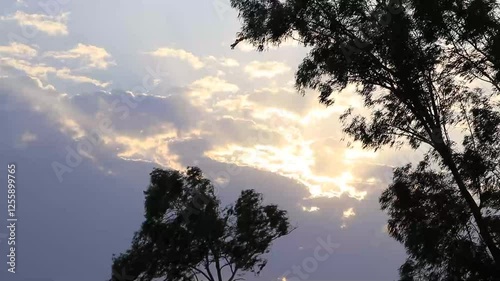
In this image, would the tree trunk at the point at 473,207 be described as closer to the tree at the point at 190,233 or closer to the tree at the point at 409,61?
the tree at the point at 409,61

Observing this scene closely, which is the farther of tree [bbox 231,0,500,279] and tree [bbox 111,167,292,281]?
tree [bbox 111,167,292,281]

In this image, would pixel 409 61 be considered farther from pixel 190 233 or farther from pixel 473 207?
pixel 190 233

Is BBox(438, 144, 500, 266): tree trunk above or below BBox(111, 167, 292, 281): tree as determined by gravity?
below

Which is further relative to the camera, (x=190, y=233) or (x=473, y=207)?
(x=190, y=233)

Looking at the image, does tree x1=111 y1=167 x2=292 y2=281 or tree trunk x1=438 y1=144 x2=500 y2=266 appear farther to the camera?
tree x1=111 y1=167 x2=292 y2=281

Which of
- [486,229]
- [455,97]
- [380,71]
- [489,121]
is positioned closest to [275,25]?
[380,71]

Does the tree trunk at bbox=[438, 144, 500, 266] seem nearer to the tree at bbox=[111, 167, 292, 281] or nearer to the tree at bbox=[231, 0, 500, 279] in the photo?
the tree at bbox=[231, 0, 500, 279]

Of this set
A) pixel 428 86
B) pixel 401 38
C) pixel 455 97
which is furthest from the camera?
pixel 455 97

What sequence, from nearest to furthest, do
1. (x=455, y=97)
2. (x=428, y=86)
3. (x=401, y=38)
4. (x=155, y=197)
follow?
1. (x=401, y=38)
2. (x=428, y=86)
3. (x=455, y=97)
4. (x=155, y=197)

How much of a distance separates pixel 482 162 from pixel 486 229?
288 cm

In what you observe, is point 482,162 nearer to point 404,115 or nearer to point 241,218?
point 404,115

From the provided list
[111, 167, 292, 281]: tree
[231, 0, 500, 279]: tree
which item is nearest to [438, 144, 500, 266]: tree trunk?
[231, 0, 500, 279]: tree

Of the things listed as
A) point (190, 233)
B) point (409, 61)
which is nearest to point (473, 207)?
point (409, 61)

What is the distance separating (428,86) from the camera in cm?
1891
